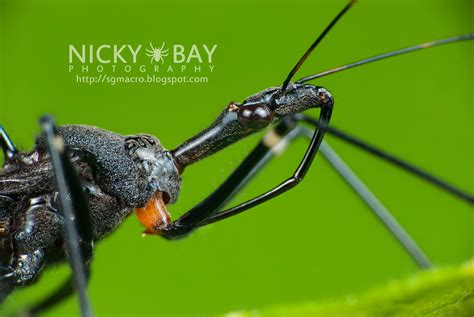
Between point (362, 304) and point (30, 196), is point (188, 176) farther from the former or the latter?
point (362, 304)

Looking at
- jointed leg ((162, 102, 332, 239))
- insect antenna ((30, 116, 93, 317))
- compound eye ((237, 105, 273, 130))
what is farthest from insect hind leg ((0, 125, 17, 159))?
compound eye ((237, 105, 273, 130))

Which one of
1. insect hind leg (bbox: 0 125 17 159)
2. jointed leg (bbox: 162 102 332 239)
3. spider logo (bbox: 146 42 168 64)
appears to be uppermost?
spider logo (bbox: 146 42 168 64)

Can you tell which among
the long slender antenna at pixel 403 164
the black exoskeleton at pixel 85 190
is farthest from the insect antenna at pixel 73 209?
the long slender antenna at pixel 403 164

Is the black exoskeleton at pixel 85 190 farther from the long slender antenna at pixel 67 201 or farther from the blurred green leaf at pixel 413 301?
the blurred green leaf at pixel 413 301

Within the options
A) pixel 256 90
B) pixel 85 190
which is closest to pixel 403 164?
pixel 85 190

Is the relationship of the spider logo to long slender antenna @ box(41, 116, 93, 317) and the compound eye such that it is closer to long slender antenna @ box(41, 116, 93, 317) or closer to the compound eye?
the compound eye

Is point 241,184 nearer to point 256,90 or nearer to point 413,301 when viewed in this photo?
point 413,301
